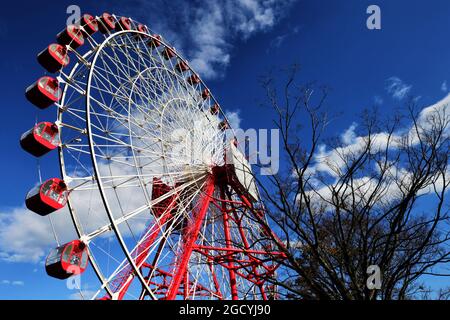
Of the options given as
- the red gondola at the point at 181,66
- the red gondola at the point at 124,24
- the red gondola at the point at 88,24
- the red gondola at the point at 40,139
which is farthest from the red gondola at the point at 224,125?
the red gondola at the point at 40,139

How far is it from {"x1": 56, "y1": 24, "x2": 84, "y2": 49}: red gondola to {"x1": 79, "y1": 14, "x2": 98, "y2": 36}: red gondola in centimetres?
76

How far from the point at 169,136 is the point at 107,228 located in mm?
6345

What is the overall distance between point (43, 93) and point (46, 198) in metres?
4.08

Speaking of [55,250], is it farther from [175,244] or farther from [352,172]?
[352,172]

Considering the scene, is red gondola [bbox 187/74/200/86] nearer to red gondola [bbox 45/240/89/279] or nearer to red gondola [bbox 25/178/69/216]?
red gondola [bbox 25/178/69/216]

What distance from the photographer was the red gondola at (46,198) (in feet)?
33.8

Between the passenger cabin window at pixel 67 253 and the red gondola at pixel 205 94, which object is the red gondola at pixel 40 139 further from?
the red gondola at pixel 205 94

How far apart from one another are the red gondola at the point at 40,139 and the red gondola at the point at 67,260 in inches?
144

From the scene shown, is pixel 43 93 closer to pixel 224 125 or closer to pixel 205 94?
pixel 205 94

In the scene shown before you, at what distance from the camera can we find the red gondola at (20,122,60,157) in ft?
36.3

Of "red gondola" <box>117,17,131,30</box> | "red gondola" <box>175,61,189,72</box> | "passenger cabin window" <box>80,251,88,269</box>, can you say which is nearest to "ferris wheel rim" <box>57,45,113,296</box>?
"passenger cabin window" <box>80,251,88,269</box>

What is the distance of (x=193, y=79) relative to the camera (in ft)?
68.4
